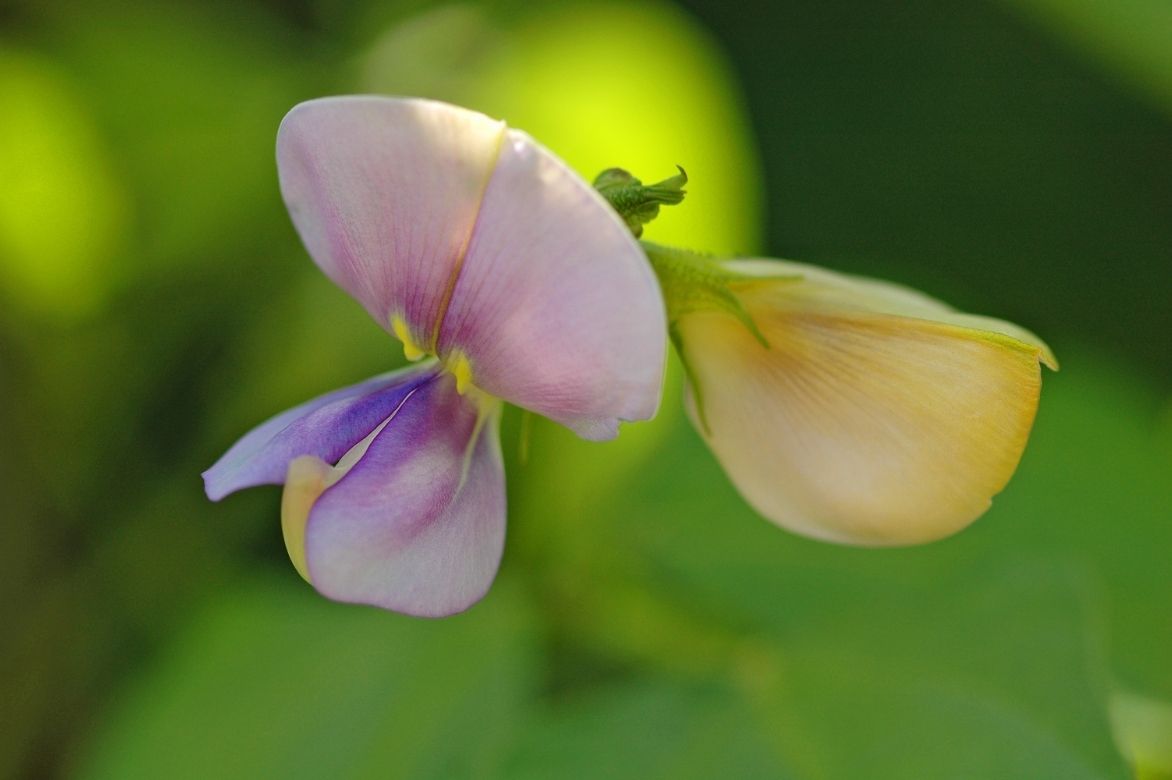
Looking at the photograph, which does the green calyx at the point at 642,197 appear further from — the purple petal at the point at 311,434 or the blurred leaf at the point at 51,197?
the blurred leaf at the point at 51,197

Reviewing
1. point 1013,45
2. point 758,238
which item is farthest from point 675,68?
point 1013,45

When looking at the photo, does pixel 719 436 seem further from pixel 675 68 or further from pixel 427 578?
pixel 675 68

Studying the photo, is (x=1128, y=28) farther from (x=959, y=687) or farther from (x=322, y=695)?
(x=322, y=695)

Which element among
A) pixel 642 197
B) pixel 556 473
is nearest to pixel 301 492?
pixel 642 197

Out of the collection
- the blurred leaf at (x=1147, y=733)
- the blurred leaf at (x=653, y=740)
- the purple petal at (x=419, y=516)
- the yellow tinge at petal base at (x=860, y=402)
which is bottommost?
the blurred leaf at (x=653, y=740)

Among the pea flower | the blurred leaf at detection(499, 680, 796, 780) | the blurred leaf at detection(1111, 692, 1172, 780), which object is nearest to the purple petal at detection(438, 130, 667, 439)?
the pea flower

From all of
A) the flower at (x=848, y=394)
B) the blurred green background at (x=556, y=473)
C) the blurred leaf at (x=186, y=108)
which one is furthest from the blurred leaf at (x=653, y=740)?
the blurred leaf at (x=186, y=108)

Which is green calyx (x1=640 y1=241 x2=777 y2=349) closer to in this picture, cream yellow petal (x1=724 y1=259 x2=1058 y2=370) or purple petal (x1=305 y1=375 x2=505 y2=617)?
cream yellow petal (x1=724 y1=259 x2=1058 y2=370)
